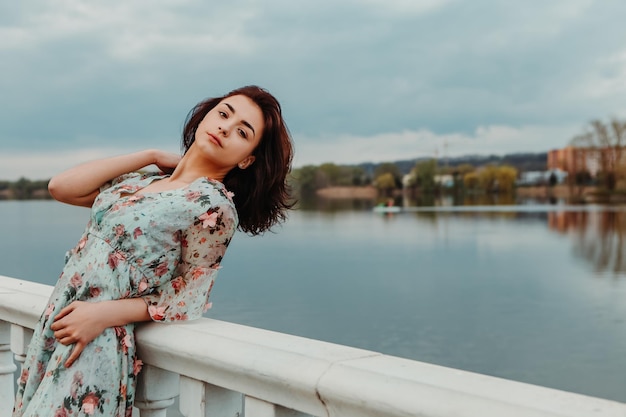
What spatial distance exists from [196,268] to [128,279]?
145mm

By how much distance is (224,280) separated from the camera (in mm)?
33656

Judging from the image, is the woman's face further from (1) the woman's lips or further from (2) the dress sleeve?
(2) the dress sleeve

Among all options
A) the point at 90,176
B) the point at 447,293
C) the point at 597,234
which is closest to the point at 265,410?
the point at 90,176

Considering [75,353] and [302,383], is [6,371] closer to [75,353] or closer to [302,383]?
[75,353]

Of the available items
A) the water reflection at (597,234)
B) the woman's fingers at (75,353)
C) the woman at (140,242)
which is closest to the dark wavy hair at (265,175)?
the woman at (140,242)

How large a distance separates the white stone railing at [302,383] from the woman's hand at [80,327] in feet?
0.30

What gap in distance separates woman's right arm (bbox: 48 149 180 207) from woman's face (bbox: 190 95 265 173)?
0.70ft

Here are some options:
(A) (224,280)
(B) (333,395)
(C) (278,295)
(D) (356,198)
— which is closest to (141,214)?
(B) (333,395)

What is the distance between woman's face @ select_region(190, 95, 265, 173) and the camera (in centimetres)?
173

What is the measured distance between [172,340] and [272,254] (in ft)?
141

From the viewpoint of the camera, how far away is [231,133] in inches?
68.7

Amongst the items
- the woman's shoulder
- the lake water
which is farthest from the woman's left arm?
the lake water

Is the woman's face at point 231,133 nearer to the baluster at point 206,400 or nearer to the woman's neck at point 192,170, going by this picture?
the woman's neck at point 192,170

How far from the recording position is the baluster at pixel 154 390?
1.52 meters
